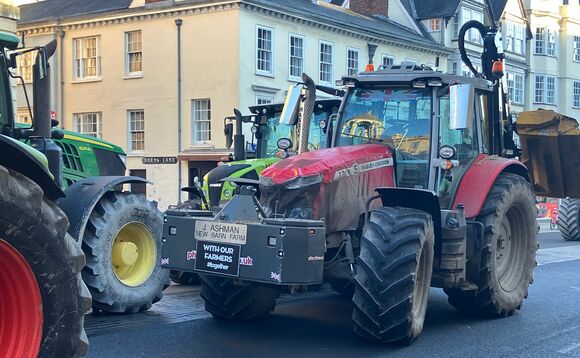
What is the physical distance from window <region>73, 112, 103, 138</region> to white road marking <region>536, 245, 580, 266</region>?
19926mm

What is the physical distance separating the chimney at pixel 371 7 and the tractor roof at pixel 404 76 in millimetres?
33758

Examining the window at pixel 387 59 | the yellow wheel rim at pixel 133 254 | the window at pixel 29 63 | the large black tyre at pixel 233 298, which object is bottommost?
the large black tyre at pixel 233 298

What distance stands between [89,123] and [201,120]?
5842 mm

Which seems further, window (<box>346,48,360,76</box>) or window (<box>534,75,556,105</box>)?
window (<box>534,75,556,105</box>)

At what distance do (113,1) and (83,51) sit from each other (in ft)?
8.06

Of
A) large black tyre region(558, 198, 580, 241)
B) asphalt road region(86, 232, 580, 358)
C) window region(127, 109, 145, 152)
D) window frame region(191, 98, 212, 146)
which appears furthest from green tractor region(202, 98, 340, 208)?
window region(127, 109, 145, 152)

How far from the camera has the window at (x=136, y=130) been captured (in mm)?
31641

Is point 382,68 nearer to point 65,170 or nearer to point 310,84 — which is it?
point 310,84

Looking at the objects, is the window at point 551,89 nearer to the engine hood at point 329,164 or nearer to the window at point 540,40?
the window at point 540,40

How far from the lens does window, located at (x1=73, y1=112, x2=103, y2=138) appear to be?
32.8 m

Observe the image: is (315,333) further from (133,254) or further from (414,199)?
(133,254)

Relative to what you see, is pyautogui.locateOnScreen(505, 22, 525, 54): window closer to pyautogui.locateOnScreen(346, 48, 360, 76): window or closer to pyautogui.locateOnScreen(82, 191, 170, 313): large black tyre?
pyautogui.locateOnScreen(346, 48, 360, 76): window

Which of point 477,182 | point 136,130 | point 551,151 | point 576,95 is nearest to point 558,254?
point 551,151

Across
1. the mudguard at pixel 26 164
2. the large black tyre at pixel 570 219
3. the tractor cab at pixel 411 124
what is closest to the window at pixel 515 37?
the large black tyre at pixel 570 219
